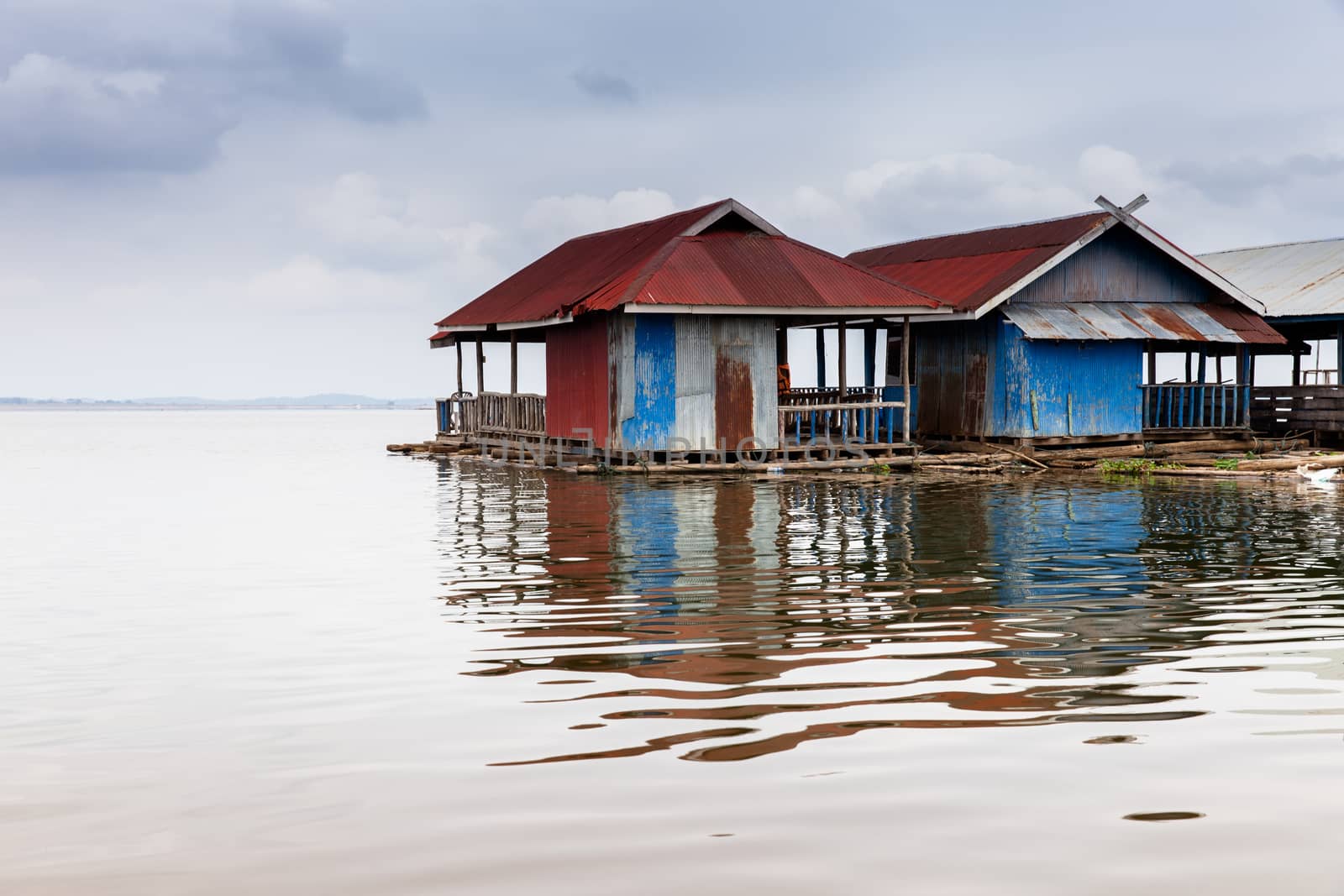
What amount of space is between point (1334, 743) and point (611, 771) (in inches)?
138

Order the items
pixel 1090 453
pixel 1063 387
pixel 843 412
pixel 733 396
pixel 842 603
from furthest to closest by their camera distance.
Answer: pixel 1063 387
pixel 1090 453
pixel 843 412
pixel 733 396
pixel 842 603

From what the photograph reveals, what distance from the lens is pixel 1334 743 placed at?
6.30 meters

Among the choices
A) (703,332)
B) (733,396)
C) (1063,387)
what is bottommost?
(733,396)

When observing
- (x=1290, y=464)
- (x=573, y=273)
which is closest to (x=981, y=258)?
(x=1290, y=464)

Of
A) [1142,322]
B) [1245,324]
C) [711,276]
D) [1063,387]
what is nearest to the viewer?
[711,276]

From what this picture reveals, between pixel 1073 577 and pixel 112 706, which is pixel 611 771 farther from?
pixel 1073 577

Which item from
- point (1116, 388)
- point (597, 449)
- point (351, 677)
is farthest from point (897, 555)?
point (1116, 388)

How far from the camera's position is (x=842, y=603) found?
1055 centimetres

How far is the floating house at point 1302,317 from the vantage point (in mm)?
31578

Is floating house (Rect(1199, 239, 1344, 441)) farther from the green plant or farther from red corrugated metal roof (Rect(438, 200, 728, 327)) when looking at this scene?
red corrugated metal roof (Rect(438, 200, 728, 327))

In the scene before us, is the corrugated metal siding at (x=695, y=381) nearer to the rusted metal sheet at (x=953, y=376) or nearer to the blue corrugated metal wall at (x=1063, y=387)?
the blue corrugated metal wall at (x=1063, y=387)

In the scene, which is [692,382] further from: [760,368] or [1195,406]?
[1195,406]

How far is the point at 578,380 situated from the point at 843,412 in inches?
224

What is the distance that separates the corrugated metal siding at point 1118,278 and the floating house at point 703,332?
459 centimetres
